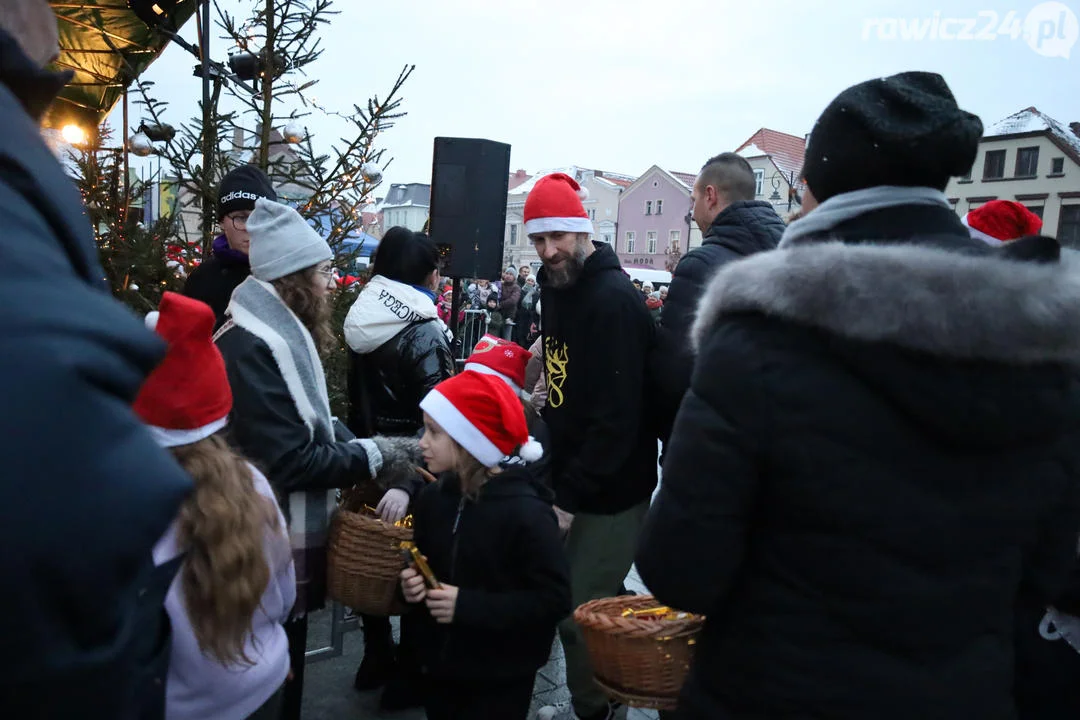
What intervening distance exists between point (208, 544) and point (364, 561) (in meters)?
0.87

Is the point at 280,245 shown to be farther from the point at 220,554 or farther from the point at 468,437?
the point at 220,554

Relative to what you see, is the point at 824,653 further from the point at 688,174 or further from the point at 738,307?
the point at 688,174

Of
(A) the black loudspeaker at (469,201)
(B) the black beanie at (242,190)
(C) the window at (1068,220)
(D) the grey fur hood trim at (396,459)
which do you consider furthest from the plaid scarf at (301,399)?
(C) the window at (1068,220)

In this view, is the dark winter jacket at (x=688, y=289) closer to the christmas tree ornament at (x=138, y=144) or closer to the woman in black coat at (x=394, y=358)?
the woman in black coat at (x=394, y=358)

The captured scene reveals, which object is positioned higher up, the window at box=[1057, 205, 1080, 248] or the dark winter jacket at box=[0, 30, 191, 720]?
the window at box=[1057, 205, 1080, 248]

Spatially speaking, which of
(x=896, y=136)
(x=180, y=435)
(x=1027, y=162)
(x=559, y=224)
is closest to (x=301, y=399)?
(x=180, y=435)

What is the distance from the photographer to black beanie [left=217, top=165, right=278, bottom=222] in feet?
10.9

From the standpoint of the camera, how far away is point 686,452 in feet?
4.74

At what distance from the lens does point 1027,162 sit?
120ft

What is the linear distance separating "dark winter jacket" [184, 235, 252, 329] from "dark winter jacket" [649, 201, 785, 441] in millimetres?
1924

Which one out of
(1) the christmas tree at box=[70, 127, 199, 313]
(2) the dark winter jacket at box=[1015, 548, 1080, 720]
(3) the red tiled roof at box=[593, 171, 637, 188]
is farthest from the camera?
(3) the red tiled roof at box=[593, 171, 637, 188]

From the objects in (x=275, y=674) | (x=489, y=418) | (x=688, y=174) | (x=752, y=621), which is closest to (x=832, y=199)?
(x=752, y=621)

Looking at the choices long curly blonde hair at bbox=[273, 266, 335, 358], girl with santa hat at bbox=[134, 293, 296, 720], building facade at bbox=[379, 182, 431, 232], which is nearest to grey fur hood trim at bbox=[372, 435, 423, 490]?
long curly blonde hair at bbox=[273, 266, 335, 358]

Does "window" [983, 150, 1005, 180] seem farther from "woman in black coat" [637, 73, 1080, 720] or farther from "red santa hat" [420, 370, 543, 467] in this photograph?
"woman in black coat" [637, 73, 1080, 720]
